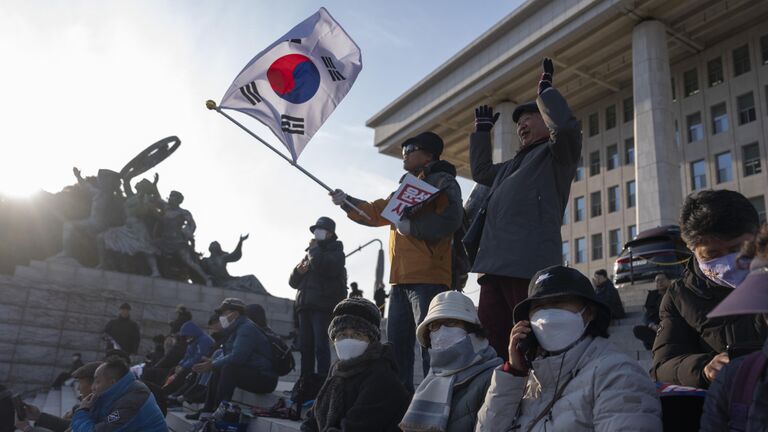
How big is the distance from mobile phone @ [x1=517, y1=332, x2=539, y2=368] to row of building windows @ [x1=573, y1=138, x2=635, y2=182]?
124 ft

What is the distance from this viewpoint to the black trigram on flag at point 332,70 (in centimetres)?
668

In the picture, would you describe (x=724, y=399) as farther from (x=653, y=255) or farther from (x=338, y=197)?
(x=653, y=255)

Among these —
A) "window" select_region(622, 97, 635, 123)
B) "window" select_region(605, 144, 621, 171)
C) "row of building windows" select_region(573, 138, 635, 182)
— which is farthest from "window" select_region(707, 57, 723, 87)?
"window" select_region(605, 144, 621, 171)

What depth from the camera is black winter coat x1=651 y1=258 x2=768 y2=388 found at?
2.68m

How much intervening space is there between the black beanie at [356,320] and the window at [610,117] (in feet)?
132

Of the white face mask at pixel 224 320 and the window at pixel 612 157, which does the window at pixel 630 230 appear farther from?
the white face mask at pixel 224 320

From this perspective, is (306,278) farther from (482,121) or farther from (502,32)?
(502,32)

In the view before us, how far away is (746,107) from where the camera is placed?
116 ft

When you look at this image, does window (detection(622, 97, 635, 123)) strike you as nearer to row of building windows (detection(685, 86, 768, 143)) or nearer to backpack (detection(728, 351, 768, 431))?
row of building windows (detection(685, 86, 768, 143))

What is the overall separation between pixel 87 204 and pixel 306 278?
13.3 metres

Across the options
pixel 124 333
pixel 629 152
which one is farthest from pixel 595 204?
pixel 124 333

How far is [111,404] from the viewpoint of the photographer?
19.0ft

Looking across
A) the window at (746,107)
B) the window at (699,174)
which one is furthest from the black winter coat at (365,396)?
the window at (699,174)

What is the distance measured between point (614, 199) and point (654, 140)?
15.4 meters
